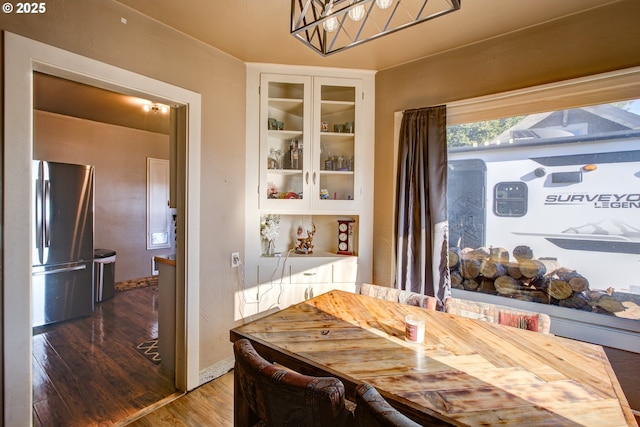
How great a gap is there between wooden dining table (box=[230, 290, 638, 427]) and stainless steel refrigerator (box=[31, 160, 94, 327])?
315 centimetres

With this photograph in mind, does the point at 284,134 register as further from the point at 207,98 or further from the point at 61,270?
the point at 61,270

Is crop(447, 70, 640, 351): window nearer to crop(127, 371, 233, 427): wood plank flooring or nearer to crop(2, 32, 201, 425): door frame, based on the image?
crop(127, 371, 233, 427): wood plank flooring

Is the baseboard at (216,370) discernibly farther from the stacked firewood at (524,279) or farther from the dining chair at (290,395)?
the stacked firewood at (524,279)

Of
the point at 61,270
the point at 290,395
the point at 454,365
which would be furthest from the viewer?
the point at 61,270

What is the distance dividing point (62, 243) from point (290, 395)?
375cm

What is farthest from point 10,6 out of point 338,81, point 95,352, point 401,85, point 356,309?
point 95,352

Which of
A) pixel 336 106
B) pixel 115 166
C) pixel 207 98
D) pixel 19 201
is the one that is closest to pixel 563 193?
pixel 336 106

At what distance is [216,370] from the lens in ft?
7.64

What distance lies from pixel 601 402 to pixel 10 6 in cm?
283

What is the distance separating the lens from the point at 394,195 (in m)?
2.54

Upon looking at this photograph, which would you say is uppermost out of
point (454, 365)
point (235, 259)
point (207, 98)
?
point (207, 98)

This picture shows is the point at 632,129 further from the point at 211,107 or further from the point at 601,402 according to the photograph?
the point at 211,107

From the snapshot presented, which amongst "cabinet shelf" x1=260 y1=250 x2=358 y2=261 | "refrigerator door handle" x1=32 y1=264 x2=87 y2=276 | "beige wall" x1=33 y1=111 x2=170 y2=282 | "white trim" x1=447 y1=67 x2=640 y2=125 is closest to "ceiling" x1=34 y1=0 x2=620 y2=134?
"white trim" x1=447 y1=67 x2=640 y2=125

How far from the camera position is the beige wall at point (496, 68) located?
1666mm
